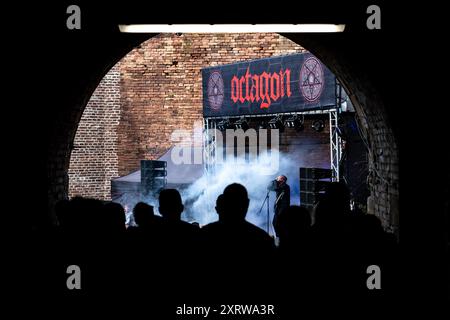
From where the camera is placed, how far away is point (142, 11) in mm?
7266

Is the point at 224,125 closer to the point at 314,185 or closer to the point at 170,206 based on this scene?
the point at 314,185

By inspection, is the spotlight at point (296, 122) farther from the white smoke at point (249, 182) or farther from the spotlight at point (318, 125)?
the white smoke at point (249, 182)

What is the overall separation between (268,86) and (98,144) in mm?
5773

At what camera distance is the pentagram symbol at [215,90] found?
2073 cm

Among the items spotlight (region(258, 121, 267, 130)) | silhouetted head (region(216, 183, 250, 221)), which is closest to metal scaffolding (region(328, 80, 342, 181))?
spotlight (region(258, 121, 267, 130))

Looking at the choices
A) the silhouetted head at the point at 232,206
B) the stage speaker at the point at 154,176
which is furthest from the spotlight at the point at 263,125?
the silhouetted head at the point at 232,206

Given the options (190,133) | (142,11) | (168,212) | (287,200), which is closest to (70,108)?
(142,11)

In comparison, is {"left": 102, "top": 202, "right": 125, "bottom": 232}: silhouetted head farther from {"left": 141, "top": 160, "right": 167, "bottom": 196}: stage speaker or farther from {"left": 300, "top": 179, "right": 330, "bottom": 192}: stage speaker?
{"left": 141, "top": 160, "right": 167, "bottom": 196}: stage speaker

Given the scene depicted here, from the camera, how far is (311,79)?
17578 mm

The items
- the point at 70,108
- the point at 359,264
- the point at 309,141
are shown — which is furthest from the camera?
the point at 309,141

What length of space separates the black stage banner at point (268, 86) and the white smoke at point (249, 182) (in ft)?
4.52

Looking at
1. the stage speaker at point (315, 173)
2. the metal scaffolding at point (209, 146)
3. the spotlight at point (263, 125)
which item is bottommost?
the stage speaker at point (315, 173)
